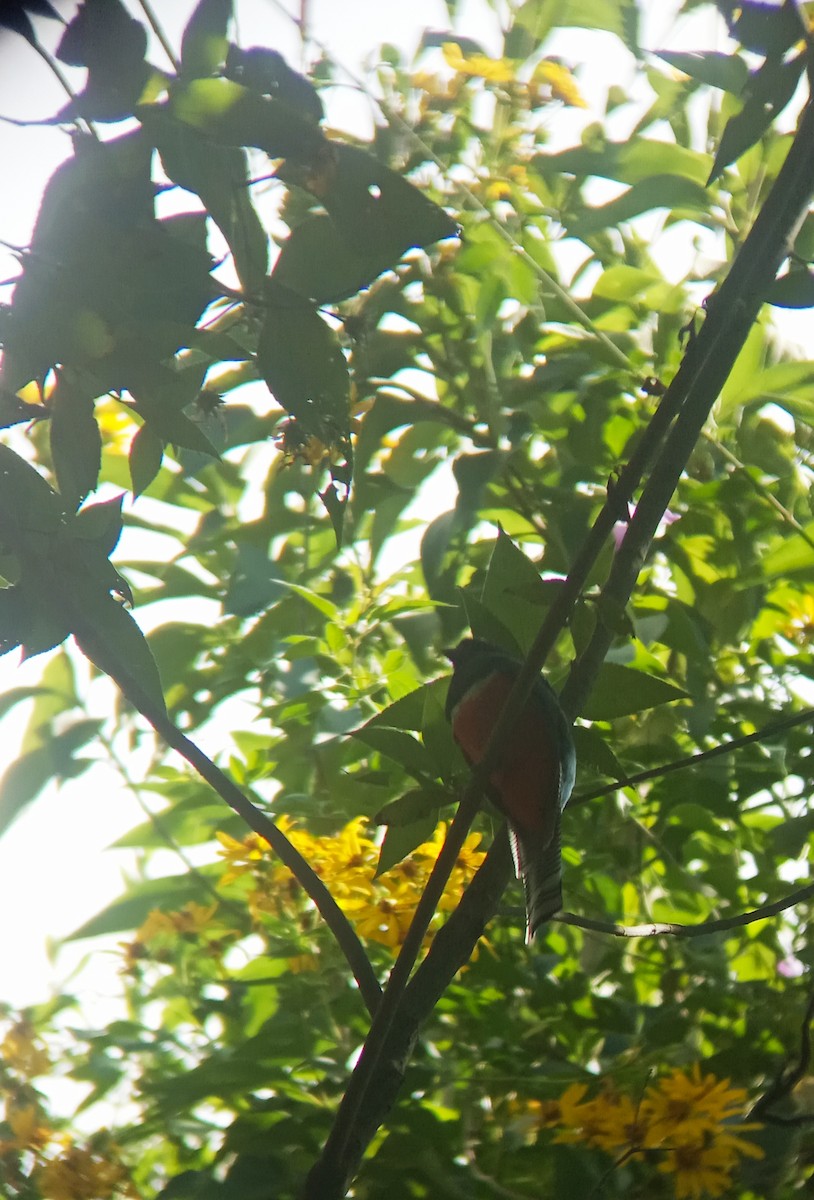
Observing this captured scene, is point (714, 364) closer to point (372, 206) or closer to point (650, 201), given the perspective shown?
point (372, 206)

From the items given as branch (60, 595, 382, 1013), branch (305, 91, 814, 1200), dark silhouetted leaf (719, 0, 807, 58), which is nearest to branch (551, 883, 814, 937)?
branch (305, 91, 814, 1200)

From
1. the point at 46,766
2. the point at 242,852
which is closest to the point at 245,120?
the point at 242,852

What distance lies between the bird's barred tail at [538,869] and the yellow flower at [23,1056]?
0.54m

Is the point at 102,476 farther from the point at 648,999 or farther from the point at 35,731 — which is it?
the point at 648,999

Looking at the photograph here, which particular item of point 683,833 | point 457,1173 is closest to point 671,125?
point 683,833

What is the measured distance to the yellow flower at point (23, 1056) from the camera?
102 cm

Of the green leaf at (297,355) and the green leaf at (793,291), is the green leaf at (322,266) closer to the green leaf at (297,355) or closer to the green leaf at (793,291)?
the green leaf at (297,355)

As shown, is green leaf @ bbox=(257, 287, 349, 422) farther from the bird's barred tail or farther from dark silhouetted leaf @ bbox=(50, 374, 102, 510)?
the bird's barred tail

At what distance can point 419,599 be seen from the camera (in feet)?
3.31

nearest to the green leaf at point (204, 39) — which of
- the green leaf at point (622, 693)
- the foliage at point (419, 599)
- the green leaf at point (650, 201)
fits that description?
the foliage at point (419, 599)

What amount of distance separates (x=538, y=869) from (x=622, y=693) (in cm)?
15

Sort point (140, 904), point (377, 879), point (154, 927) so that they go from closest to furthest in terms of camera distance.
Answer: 1. point (377, 879)
2. point (154, 927)
3. point (140, 904)

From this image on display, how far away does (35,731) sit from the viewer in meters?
1.16

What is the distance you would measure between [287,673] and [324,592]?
24cm
